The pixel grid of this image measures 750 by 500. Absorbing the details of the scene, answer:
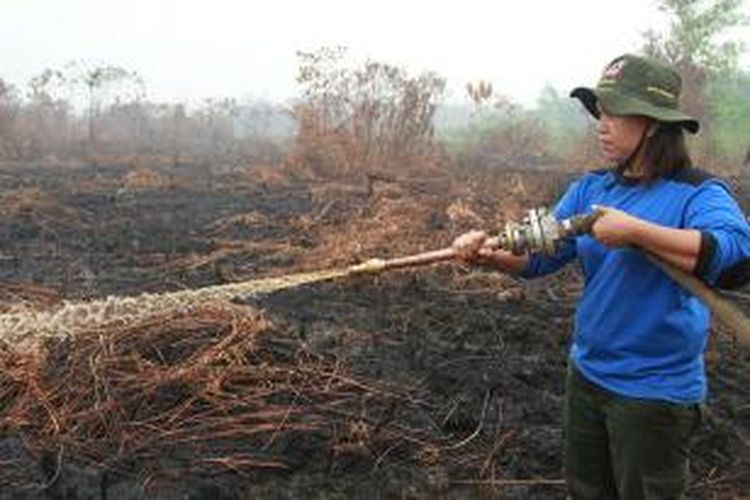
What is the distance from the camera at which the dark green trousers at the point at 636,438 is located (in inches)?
118

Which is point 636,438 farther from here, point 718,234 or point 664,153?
point 664,153

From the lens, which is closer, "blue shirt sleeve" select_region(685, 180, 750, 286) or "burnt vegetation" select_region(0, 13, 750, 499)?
"blue shirt sleeve" select_region(685, 180, 750, 286)

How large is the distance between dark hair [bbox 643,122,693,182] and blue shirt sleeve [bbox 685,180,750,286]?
0.10m

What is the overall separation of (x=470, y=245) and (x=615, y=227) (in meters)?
0.55

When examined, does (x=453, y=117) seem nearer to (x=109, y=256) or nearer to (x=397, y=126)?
(x=397, y=126)

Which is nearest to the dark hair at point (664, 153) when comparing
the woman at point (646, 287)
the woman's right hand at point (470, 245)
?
the woman at point (646, 287)

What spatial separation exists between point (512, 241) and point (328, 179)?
1364 cm

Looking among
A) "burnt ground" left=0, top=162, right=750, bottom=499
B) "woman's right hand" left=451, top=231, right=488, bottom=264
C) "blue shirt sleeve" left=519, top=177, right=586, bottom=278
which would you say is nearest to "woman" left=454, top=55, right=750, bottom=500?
"blue shirt sleeve" left=519, top=177, right=586, bottom=278

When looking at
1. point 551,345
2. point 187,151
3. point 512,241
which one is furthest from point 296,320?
point 187,151

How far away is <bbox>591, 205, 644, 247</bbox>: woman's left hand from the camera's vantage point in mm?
2869

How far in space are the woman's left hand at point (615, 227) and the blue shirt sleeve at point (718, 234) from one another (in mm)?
165

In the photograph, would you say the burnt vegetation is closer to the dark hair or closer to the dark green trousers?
the dark green trousers

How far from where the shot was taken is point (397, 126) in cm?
1792

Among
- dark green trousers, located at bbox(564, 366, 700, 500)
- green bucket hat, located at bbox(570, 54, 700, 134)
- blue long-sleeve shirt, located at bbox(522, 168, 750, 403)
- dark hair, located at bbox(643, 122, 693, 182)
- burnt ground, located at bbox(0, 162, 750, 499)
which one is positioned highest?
green bucket hat, located at bbox(570, 54, 700, 134)
